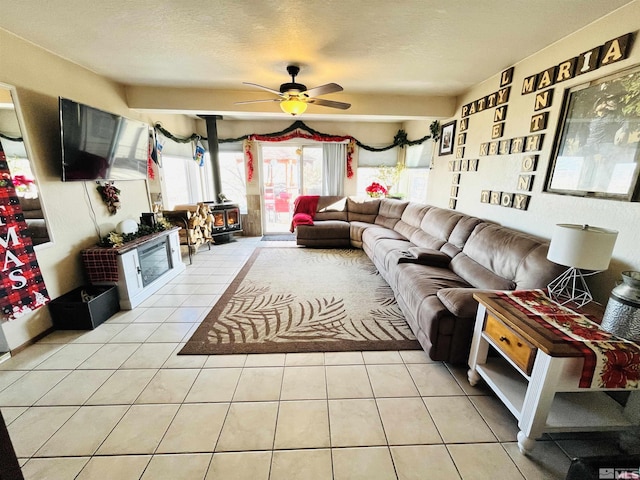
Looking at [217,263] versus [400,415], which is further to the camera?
[217,263]

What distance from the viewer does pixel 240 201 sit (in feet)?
20.0

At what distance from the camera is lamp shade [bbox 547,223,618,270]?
4.70 ft

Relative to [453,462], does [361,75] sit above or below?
above

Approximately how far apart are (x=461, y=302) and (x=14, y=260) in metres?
3.35

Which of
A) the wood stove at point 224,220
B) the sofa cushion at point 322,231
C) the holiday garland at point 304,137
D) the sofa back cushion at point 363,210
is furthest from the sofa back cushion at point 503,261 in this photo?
the wood stove at point 224,220

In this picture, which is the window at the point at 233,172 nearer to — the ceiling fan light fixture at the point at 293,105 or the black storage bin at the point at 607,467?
the ceiling fan light fixture at the point at 293,105

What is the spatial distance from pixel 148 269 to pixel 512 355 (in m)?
3.54

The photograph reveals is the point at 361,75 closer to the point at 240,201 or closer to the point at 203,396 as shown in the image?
the point at 203,396

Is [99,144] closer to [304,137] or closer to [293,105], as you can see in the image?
[293,105]

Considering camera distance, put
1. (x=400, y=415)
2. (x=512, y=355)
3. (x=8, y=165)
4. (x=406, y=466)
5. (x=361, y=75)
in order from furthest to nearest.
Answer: (x=361, y=75)
(x=8, y=165)
(x=400, y=415)
(x=512, y=355)
(x=406, y=466)

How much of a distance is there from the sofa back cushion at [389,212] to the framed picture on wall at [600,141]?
2.61 metres

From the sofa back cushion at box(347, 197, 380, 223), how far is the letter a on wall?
14.8ft

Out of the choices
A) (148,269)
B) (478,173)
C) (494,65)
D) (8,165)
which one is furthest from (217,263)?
(494,65)

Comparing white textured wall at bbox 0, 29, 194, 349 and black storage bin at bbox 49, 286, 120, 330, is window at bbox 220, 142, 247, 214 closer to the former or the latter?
white textured wall at bbox 0, 29, 194, 349
